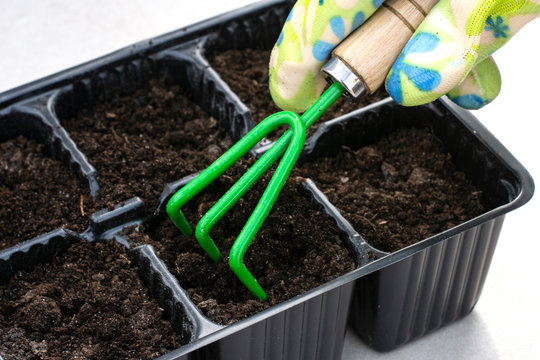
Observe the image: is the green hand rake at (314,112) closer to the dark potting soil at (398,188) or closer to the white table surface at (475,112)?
the dark potting soil at (398,188)

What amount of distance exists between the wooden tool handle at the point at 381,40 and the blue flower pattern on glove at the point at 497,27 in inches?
2.8

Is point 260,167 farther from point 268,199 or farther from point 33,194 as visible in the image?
point 33,194

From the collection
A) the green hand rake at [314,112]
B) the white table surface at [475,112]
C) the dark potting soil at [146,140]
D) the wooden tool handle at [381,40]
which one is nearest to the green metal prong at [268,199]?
the green hand rake at [314,112]

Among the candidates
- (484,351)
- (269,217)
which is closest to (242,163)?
(269,217)

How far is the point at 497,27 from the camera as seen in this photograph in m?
1.01

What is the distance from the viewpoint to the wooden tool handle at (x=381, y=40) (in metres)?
1.03

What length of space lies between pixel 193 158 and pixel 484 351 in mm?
555

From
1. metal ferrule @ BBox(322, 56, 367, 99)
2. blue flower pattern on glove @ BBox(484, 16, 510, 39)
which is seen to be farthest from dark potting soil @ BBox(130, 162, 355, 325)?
blue flower pattern on glove @ BBox(484, 16, 510, 39)

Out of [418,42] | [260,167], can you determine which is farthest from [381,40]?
[260,167]

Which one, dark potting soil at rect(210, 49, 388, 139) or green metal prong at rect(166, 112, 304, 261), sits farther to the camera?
dark potting soil at rect(210, 49, 388, 139)

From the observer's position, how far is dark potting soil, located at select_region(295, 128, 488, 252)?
1.29 metres

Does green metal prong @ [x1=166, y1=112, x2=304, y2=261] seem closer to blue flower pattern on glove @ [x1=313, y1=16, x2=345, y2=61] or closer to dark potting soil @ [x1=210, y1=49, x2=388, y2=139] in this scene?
blue flower pattern on glove @ [x1=313, y1=16, x2=345, y2=61]

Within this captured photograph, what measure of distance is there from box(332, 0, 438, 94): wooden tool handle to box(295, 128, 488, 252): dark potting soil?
309mm

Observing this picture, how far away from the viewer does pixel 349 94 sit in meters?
1.07
